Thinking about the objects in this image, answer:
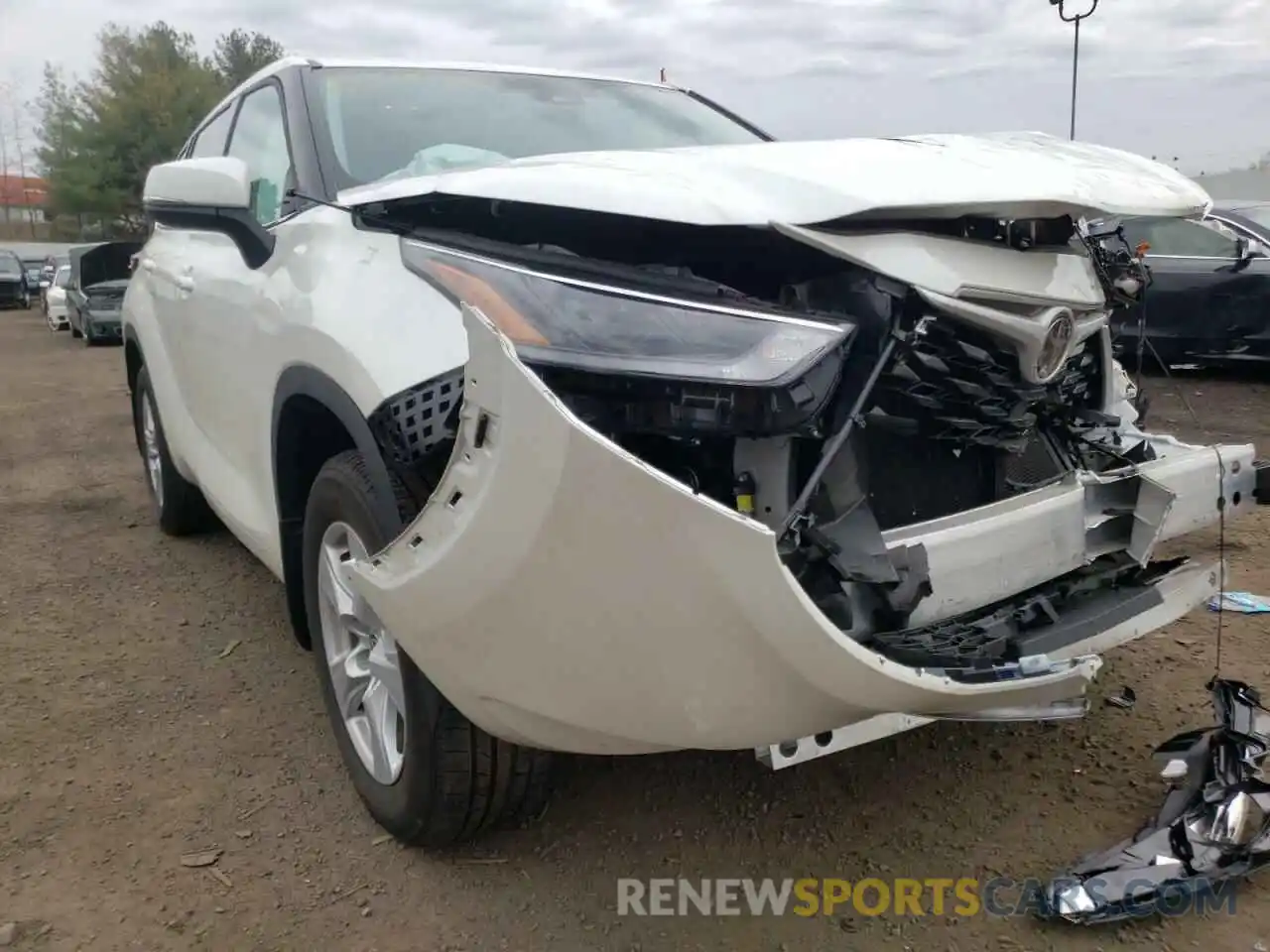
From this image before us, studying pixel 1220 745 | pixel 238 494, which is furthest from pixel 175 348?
pixel 1220 745

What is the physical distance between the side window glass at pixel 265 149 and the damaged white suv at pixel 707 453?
0.78 feet

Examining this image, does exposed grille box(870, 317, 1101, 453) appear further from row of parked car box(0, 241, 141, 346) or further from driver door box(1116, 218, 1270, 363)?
row of parked car box(0, 241, 141, 346)

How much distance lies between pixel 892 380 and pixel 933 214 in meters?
0.28

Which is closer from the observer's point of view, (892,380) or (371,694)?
(892,380)

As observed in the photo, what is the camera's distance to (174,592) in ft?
13.5

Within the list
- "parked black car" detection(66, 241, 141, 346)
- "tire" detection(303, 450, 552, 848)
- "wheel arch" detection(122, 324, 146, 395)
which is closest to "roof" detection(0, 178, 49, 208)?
"parked black car" detection(66, 241, 141, 346)

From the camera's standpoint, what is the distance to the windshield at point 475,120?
2752 mm

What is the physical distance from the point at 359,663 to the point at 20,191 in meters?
71.9

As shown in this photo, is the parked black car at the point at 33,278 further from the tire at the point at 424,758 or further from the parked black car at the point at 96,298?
the tire at the point at 424,758

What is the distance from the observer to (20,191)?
62.4 m


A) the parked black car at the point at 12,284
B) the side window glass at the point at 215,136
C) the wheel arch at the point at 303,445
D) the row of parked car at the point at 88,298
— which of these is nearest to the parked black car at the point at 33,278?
the parked black car at the point at 12,284

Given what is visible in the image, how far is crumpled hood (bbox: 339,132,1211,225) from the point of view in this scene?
1.68m

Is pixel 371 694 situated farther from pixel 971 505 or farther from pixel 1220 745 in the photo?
pixel 1220 745

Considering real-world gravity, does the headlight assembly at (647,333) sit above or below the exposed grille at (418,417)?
above
